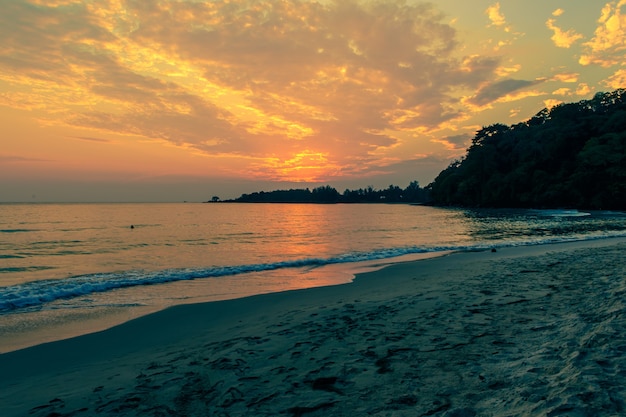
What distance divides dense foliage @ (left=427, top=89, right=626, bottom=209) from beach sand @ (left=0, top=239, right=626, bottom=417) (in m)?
81.4

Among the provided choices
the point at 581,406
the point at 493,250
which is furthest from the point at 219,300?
the point at 493,250

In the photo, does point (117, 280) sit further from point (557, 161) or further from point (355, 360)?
point (557, 161)

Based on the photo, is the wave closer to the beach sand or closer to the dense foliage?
the beach sand

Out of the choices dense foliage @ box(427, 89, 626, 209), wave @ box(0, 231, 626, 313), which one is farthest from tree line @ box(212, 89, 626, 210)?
wave @ box(0, 231, 626, 313)

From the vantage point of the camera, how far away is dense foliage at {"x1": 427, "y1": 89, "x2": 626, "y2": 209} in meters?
70.9

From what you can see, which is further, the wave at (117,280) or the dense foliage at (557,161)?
the dense foliage at (557,161)

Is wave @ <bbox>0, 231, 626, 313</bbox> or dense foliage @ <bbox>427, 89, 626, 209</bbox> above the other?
dense foliage @ <bbox>427, 89, 626, 209</bbox>

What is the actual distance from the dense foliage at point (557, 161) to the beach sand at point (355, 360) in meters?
81.4

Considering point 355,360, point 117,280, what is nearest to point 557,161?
point 117,280

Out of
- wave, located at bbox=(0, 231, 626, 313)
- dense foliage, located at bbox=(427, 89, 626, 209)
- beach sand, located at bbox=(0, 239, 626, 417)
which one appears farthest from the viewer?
dense foliage, located at bbox=(427, 89, 626, 209)

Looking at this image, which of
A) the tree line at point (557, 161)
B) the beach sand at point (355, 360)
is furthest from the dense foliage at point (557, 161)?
the beach sand at point (355, 360)

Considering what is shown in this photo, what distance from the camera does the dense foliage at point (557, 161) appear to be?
70875 mm

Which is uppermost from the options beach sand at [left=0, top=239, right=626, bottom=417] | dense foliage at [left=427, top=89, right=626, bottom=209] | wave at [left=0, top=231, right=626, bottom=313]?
dense foliage at [left=427, top=89, right=626, bottom=209]

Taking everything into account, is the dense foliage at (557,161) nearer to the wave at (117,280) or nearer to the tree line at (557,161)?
the tree line at (557,161)
